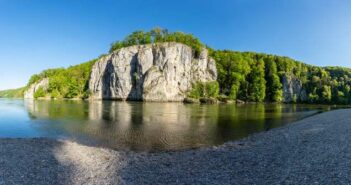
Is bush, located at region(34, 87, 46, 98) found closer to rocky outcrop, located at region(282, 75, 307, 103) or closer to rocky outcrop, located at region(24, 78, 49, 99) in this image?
rocky outcrop, located at region(24, 78, 49, 99)

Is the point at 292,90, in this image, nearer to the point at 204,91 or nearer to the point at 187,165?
the point at 204,91

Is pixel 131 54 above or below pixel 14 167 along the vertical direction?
above

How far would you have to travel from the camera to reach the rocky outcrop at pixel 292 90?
118188 mm

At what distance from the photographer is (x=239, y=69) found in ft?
403

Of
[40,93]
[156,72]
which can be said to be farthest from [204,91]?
[40,93]

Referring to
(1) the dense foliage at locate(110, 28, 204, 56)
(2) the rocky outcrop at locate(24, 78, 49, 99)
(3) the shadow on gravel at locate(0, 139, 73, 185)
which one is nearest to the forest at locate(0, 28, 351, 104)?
(1) the dense foliage at locate(110, 28, 204, 56)

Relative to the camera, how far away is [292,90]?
12019cm

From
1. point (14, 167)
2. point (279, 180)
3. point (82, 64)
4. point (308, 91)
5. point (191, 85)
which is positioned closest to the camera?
point (279, 180)

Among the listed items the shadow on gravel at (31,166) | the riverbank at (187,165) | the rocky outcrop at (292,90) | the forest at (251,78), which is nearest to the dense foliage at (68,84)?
the forest at (251,78)

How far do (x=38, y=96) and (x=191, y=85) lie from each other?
346 ft

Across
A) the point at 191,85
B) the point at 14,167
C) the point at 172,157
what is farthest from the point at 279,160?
the point at 191,85

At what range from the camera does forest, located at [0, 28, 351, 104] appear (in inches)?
4392

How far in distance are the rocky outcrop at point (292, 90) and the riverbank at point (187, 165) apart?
378ft

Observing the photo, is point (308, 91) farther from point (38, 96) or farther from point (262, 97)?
point (38, 96)
